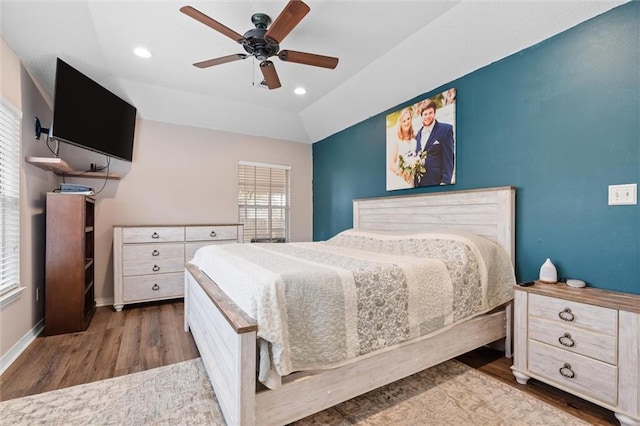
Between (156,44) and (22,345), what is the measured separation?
9.19 feet

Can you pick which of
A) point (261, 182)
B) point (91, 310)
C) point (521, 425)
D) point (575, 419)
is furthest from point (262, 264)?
point (261, 182)

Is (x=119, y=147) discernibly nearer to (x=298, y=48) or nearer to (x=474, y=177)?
(x=298, y=48)

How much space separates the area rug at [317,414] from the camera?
1.59m

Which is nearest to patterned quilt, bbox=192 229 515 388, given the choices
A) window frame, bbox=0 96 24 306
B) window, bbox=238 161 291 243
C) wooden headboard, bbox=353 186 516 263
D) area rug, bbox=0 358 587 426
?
wooden headboard, bbox=353 186 516 263

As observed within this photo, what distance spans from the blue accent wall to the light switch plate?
3 centimetres

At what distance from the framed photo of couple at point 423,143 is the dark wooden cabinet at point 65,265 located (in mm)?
3308

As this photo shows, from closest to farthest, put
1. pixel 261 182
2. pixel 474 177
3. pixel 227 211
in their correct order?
pixel 474 177 → pixel 227 211 → pixel 261 182

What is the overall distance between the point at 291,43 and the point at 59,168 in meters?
2.58

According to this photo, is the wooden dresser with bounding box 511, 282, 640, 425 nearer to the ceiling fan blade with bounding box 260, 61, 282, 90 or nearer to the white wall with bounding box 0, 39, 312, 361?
the ceiling fan blade with bounding box 260, 61, 282, 90

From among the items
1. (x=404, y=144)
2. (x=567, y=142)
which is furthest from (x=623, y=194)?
(x=404, y=144)

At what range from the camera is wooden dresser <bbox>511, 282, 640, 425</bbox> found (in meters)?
1.52

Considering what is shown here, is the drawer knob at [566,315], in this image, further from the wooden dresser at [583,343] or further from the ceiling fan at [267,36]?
the ceiling fan at [267,36]

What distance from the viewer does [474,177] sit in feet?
8.95

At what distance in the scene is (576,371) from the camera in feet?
5.59
